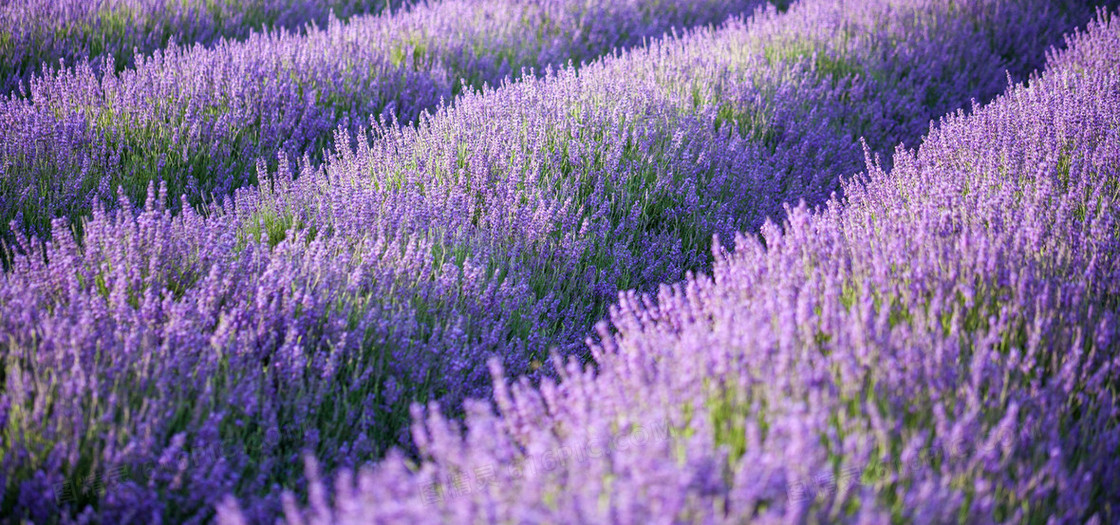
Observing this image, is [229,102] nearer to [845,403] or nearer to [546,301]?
[546,301]

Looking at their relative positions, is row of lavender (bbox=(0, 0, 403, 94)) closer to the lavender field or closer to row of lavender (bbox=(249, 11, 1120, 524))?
the lavender field

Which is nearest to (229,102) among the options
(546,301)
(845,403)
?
(546,301)

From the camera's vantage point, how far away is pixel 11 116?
3.20 m

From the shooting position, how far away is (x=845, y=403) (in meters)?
1.62

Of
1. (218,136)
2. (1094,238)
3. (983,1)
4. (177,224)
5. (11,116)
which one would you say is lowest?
(1094,238)

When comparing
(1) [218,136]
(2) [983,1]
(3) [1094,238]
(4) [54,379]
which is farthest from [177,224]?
(2) [983,1]

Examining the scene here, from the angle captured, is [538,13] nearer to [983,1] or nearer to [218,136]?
[218,136]

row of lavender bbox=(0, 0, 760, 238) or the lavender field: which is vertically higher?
row of lavender bbox=(0, 0, 760, 238)

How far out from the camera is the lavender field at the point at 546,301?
145cm

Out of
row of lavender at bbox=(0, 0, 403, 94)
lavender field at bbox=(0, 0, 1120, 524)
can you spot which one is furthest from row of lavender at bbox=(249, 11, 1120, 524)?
row of lavender at bbox=(0, 0, 403, 94)

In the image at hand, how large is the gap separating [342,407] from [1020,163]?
9.81ft

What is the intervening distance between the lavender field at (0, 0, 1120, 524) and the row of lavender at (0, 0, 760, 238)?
1.0 inches

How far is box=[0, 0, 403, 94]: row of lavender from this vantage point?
434 centimetres

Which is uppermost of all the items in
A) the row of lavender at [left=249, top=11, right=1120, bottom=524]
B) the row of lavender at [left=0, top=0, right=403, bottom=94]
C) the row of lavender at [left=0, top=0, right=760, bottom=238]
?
the row of lavender at [left=0, top=0, right=403, bottom=94]
